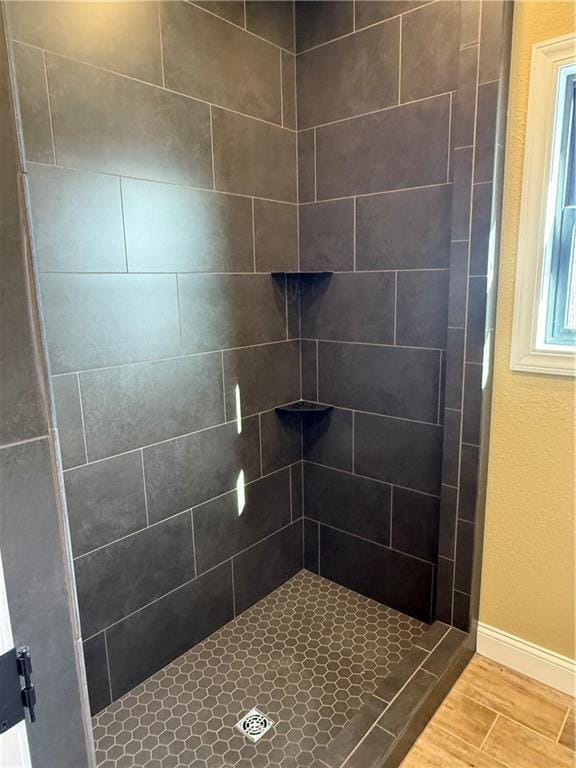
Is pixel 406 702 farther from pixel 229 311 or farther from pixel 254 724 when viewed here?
pixel 229 311

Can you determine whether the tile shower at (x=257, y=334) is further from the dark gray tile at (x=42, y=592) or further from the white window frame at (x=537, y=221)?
the dark gray tile at (x=42, y=592)

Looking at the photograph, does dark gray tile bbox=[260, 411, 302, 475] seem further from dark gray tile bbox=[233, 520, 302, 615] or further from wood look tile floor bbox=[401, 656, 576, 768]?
wood look tile floor bbox=[401, 656, 576, 768]

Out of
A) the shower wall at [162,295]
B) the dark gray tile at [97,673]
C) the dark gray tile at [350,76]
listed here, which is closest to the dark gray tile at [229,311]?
the shower wall at [162,295]

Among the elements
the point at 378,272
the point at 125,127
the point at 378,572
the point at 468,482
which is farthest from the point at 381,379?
the point at 125,127

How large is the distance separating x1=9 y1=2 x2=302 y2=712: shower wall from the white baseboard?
1004 millimetres

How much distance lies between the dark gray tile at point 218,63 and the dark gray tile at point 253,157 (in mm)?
57

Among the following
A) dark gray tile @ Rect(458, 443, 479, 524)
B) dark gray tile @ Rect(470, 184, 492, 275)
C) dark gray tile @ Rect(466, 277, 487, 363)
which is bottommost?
dark gray tile @ Rect(458, 443, 479, 524)

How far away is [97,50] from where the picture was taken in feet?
4.98

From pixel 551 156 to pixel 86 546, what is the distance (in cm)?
198

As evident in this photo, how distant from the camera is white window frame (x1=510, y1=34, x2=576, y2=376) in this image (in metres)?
1.53

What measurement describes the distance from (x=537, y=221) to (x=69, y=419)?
1.65m

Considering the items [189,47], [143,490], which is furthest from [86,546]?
[189,47]

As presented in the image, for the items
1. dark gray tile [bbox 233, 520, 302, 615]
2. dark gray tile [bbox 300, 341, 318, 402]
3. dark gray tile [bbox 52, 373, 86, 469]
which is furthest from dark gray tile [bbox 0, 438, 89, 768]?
dark gray tile [bbox 300, 341, 318, 402]

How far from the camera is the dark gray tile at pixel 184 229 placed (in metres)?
1.68
